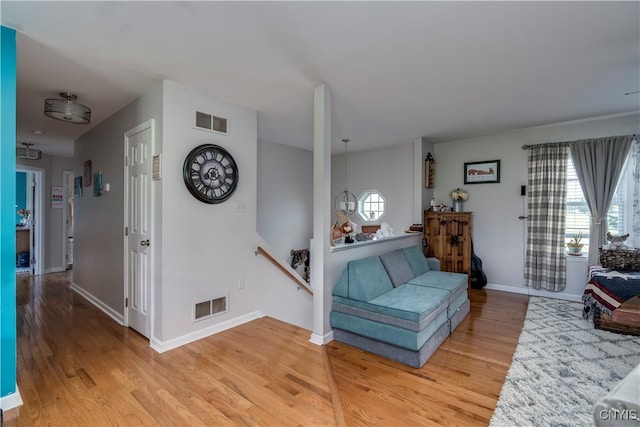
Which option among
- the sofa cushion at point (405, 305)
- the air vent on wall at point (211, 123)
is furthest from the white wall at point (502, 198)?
the air vent on wall at point (211, 123)

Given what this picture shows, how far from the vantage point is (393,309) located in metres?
2.53

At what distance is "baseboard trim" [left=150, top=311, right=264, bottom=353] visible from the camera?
8.68 ft

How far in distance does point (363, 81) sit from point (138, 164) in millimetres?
2397

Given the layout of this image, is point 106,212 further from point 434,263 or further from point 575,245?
point 575,245

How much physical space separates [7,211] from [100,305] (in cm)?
232

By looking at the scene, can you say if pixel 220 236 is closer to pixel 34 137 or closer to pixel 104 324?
pixel 104 324

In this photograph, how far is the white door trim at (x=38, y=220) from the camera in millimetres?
5616

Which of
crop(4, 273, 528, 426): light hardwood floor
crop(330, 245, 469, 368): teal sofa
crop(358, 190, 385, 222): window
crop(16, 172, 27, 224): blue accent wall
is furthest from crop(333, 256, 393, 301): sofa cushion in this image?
crop(16, 172, 27, 224): blue accent wall

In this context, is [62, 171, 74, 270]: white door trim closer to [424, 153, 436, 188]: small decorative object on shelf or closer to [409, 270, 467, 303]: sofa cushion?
[409, 270, 467, 303]: sofa cushion

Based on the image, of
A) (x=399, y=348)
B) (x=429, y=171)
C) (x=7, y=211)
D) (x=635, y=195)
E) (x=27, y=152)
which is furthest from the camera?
(x=429, y=171)

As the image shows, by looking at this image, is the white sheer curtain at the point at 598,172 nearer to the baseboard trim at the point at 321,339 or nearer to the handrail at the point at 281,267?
the baseboard trim at the point at 321,339

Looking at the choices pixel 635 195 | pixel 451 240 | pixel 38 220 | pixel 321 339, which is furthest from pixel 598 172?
pixel 38 220

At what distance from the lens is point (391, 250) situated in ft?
12.9

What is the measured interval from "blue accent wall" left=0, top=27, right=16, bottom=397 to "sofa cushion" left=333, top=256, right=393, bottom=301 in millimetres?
2401
